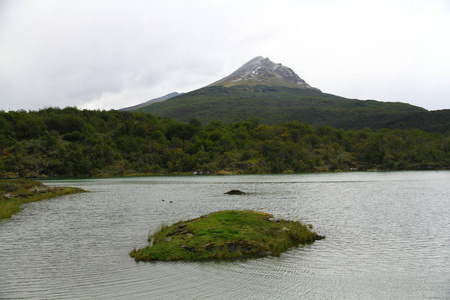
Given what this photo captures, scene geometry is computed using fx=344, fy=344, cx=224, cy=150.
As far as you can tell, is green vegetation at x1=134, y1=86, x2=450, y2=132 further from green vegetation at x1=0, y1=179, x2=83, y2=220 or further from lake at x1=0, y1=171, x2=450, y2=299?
lake at x1=0, y1=171, x2=450, y2=299

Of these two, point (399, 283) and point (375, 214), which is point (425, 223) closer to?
point (375, 214)

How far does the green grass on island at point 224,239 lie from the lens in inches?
600

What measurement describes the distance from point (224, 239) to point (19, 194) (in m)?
31.6

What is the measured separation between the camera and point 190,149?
118 meters

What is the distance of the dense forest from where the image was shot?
99.4 metres

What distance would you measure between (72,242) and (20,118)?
11276 centimetres

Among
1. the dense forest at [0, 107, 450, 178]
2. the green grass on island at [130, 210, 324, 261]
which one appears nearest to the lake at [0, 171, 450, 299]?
the green grass on island at [130, 210, 324, 261]

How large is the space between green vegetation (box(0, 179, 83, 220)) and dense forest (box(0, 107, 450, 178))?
53.1m

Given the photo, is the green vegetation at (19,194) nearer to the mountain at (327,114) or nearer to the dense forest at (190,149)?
the dense forest at (190,149)

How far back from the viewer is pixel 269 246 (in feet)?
52.1

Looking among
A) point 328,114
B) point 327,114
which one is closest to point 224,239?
point 328,114

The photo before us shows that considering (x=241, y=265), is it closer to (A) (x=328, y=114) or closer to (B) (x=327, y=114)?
(A) (x=328, y=114)

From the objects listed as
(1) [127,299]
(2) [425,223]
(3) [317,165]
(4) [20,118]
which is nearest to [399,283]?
(1) [127,299]

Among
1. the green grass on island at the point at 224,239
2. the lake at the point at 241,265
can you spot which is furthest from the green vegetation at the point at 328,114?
the green grass on island at the point at 224,239
